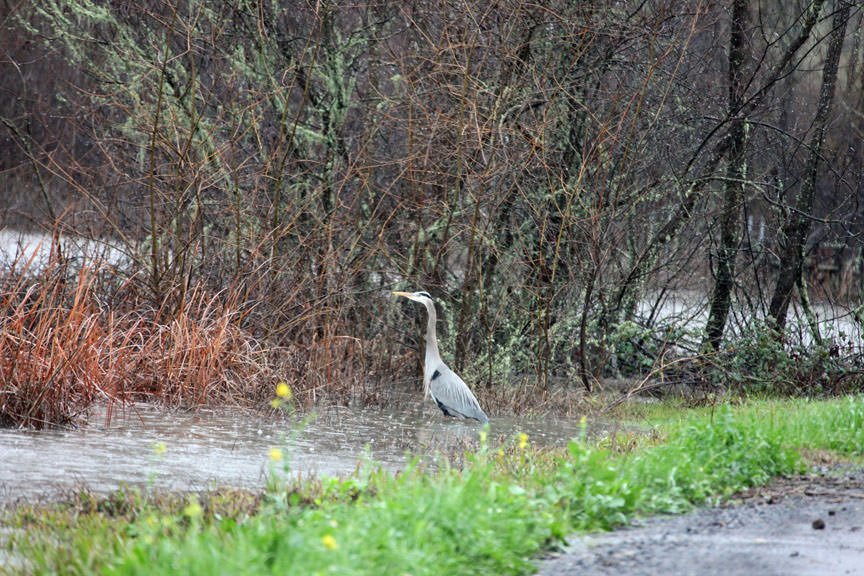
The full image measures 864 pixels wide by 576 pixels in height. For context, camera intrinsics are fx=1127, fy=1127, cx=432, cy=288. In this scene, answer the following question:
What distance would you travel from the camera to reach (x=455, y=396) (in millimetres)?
12094

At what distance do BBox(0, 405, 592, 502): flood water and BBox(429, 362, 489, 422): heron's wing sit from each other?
201 mm

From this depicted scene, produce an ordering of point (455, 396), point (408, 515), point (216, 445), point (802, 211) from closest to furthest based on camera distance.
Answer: point (408, 515) → point (216, 445) → point (455, 396) → point (802, 211)

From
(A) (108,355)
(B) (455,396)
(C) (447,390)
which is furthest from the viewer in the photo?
(C) (447,390)

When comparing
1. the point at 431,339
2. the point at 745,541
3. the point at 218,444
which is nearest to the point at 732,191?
the point at 431,339

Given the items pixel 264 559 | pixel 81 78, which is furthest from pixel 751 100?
pixel 81 78

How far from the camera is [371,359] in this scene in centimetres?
1488

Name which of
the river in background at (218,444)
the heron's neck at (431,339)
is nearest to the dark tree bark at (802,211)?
the river in background at (218,444)

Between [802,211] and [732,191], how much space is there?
0.95 meters

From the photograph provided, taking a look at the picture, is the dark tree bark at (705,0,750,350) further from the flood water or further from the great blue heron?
the great blue heron

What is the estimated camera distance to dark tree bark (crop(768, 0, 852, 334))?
15148mm

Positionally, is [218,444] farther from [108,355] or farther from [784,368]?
[784,368]

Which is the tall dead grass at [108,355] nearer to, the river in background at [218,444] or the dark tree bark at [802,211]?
the river in background at [218,444]

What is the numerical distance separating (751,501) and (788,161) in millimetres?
11238

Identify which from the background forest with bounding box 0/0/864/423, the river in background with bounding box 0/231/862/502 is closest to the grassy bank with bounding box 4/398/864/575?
the river in background with bounding box 0/231/862/502
